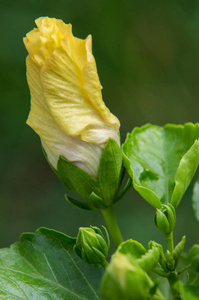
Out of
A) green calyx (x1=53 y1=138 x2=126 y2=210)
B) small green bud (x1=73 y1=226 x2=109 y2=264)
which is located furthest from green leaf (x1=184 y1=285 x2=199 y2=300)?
green calyx (x1=53 y1=138 x2=126 y2=210)

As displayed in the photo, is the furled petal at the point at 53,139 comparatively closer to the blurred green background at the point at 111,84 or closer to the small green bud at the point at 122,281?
the small green bud at the point at 122,281

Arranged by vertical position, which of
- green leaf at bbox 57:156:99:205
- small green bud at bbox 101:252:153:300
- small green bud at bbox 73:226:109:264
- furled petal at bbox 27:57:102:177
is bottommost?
small green bud at bbox 73:226:109:264

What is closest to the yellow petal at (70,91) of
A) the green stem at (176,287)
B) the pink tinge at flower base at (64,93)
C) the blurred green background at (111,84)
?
the pink tinge at flower base at (64,93)

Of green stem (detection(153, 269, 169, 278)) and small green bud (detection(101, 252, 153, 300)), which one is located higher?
small green bud (detection(101, 252, 153, 300))

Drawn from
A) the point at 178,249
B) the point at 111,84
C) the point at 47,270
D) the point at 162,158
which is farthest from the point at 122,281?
the point at 111,84

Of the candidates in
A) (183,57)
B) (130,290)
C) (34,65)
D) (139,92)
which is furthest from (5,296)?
(183,57)

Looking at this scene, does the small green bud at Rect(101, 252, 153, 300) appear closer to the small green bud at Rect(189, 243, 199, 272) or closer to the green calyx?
the small green bud at Rect(189, 243, 199, 272)
